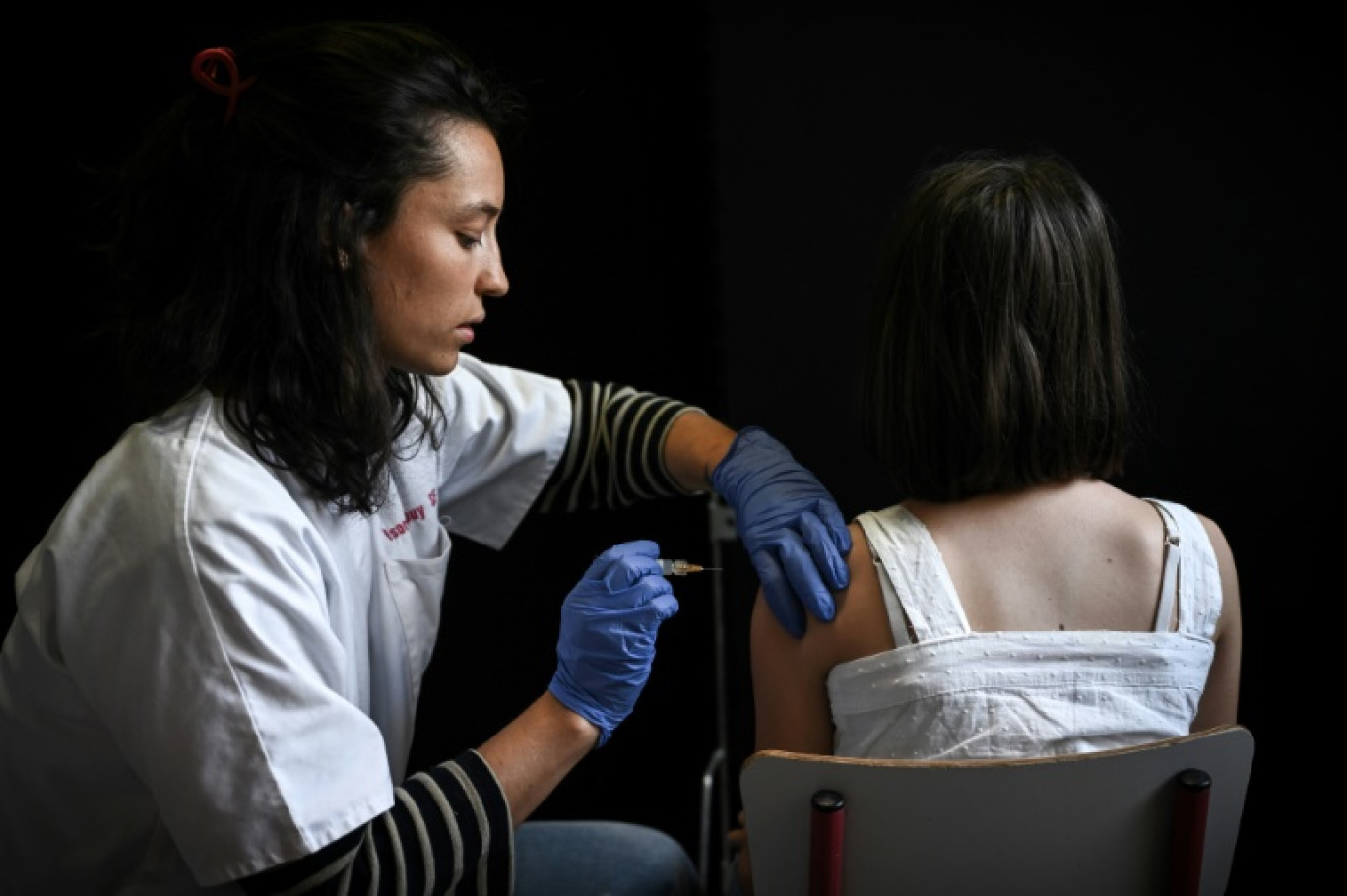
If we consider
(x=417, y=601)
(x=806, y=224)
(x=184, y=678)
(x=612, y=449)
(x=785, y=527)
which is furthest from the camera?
(x=806, y=224)

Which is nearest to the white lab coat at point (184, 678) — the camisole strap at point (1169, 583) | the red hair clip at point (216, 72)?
the red hair clip at point (216, 72)

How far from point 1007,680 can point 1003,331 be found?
32 cm

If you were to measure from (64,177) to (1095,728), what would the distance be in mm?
1641

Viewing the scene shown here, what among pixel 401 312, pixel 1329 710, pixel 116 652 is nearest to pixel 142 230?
pixel 401 312

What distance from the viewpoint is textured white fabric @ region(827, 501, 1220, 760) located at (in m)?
1.14

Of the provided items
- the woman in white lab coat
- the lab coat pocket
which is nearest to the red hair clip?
the woman in white lab coat

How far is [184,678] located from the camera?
3.57ft

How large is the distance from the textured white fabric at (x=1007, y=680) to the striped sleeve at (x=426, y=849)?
350 millimetres

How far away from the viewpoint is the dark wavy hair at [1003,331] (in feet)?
3.86

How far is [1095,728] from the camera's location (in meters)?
1.14

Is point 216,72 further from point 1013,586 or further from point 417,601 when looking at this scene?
point 1013,586

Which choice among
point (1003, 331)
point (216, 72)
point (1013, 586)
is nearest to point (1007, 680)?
point (1013, 586)

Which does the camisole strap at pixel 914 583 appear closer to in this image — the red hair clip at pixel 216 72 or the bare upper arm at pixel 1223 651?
the bare upper arm at pixel 1223 651

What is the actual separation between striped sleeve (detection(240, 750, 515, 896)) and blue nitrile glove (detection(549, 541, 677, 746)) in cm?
13
